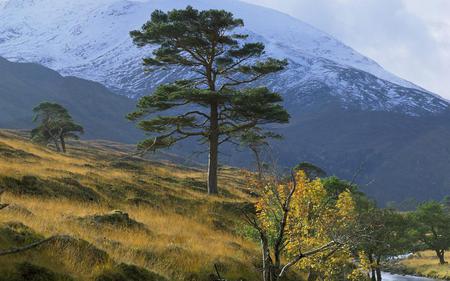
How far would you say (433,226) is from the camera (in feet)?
265

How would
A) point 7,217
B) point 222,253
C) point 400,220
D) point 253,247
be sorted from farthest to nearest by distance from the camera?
point 400,220, point 253,247, point 222,253, point 7,217

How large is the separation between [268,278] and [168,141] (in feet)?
77.2

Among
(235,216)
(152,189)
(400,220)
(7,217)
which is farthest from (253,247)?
(400,220)

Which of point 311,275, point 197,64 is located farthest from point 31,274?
point 197,64

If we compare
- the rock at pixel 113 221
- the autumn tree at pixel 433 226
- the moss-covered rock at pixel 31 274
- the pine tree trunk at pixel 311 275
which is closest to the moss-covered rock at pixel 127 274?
the moss-covered rock at pixel 31 274

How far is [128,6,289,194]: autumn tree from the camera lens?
3022cm

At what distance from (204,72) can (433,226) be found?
200 feet

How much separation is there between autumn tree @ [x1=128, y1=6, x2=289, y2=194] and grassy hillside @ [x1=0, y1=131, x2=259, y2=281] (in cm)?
409

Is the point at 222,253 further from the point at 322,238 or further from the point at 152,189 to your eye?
the point at 152,189

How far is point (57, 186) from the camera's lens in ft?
68.1

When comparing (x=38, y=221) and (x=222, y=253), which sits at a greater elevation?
(x=38, y=221)

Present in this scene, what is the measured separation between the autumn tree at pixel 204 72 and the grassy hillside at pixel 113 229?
4089mm

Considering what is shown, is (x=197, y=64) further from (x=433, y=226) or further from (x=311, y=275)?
(x=433, y=226)

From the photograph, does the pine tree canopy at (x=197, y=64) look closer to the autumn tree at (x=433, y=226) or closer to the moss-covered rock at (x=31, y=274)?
the moss-covered rock at (x=31, y=274)
